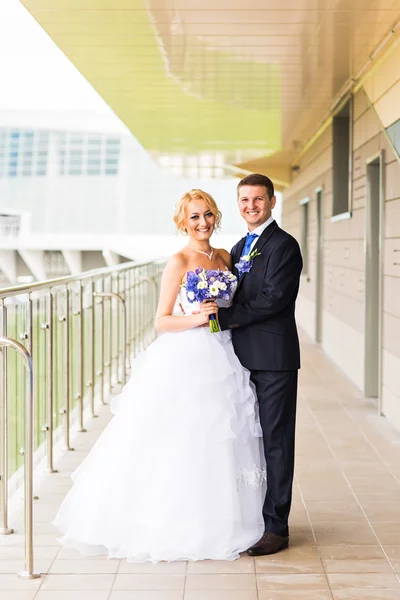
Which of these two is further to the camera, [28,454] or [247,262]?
[247,262]

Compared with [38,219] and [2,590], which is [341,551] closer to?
[2,590]

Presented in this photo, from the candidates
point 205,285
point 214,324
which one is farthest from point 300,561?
point 205,285

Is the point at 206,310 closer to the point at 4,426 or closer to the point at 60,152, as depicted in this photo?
the point at 4,426

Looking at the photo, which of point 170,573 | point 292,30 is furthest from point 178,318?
point 292,30

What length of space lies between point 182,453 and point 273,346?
55 centimetres

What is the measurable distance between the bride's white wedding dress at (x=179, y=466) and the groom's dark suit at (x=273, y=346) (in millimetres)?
54

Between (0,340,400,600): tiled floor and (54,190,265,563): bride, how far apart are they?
0.10m

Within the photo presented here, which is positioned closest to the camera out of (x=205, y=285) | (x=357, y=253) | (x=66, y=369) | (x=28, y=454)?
(x=28, y=454)

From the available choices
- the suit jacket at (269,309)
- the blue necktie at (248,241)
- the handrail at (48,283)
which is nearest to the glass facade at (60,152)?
the handrail at (48,283)

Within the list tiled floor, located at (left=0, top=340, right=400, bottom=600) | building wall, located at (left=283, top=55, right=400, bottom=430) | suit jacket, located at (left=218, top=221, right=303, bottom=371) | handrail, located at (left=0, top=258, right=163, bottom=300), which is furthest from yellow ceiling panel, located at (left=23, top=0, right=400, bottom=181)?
tiled floor, located at (left=0, top=340, right=400, bottom=600)

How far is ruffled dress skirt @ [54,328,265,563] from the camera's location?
3.46 meters

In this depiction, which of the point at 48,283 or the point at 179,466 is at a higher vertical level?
the point at 48,283

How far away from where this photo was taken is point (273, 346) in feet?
11.6

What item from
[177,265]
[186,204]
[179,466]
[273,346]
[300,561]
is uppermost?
[186,204]
